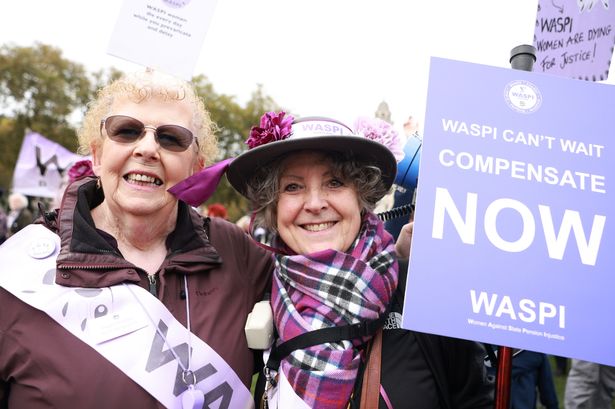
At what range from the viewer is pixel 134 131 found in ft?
6.75

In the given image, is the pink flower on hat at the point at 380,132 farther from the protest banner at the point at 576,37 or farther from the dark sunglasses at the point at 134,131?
the protest banner at the point at 576,37

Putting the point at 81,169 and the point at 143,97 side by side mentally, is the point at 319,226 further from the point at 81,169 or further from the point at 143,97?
the point at 81,169

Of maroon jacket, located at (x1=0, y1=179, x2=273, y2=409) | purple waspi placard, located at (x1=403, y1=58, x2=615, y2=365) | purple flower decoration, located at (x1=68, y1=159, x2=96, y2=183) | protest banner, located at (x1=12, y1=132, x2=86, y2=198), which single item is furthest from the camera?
protest banner, located at (x1=12, y1=132, x2=86, y2=198)

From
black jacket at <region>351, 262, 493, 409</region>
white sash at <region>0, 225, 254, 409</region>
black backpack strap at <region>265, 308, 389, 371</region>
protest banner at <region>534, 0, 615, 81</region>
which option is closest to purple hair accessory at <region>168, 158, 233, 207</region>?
white sash at <region>0, 225, 254, 409</region>

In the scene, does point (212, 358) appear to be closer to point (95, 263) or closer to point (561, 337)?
point (95, 263)

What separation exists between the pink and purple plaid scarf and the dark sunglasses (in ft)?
2.26

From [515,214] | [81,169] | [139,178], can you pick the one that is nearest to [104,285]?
[139,178]

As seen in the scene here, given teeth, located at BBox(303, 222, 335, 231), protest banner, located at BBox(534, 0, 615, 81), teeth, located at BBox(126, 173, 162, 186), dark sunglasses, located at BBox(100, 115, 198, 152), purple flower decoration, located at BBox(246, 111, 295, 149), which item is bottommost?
teeth, located at BBox(303, 222, 335, 231)

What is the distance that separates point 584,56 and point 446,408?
183cm

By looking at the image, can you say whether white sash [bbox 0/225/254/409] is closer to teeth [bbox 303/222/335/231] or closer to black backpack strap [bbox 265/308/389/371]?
black backpack strap [bbox 265/308/389/371]

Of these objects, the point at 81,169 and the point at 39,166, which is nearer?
the point at 81,169

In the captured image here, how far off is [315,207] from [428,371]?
0.75 metres

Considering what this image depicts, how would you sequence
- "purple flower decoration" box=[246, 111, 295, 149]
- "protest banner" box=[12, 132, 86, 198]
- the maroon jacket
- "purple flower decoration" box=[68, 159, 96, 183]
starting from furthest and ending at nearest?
1. "protest banner" box=[12, 132, 86, 198]
2. "purple flower decoration" box=[68, 159, 96, 183]
3. "purple flower decoration" box=[246, 111, 295, 149]
4. the maroon jacket

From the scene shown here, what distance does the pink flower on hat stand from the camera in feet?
6.61
